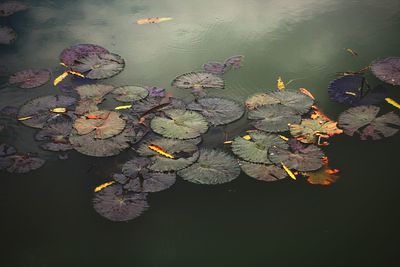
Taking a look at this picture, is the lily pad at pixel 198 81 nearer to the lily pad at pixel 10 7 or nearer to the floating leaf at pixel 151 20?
the floating leaf at pixel 151 20

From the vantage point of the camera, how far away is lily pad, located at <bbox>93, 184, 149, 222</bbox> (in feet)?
6.68

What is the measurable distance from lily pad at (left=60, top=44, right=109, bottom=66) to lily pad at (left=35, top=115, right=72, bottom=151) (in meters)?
0.74

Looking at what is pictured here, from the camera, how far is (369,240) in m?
1.95

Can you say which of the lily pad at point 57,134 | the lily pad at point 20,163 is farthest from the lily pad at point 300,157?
the lily pad at point 20,163

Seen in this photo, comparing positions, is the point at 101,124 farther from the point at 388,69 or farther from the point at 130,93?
the point at 388,69

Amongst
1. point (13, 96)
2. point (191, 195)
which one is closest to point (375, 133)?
point (191, 195)

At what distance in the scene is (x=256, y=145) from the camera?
236 cm

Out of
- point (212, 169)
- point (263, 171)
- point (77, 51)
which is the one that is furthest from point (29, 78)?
point (263, 171)

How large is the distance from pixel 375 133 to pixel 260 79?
907 mm

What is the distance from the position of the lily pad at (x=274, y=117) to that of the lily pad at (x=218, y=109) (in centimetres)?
10

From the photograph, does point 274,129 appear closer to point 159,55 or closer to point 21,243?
point 159,55

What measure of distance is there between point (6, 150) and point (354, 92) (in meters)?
2.29

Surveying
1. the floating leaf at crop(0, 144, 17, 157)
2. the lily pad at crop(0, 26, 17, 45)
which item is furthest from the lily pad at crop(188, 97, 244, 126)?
the lily pad at crop(0, 26, 17, 45)

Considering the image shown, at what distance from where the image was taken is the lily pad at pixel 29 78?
2.97 meters
